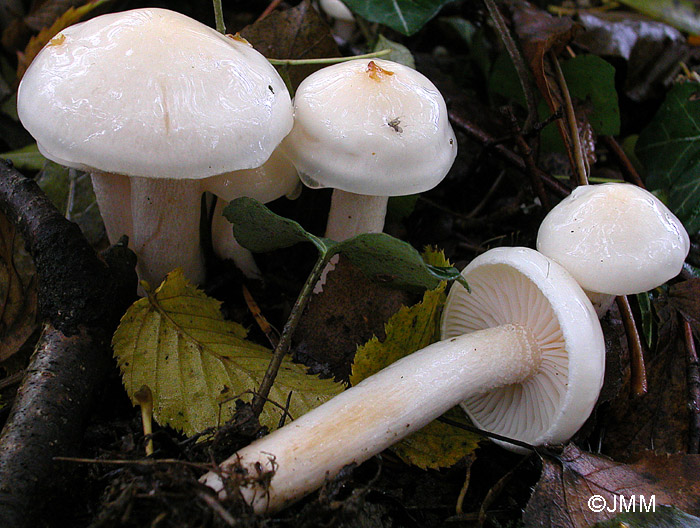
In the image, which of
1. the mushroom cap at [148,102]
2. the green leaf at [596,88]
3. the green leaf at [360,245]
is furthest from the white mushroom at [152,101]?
the green leaf at [596,88]

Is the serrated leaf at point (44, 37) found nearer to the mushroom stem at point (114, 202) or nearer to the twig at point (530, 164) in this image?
the mushroom stem at point (114, 202)

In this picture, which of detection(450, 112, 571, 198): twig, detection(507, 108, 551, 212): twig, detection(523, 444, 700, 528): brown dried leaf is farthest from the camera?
detection(450, 112, 571, 198): twig

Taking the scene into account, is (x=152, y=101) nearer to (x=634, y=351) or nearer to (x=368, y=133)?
(x=368, y=133)

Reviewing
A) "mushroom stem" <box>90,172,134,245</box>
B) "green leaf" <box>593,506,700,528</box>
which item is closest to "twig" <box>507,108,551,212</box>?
"green leaf" <box>593,506,700,528</box>

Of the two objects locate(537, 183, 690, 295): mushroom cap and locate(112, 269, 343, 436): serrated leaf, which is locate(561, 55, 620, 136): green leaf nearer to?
locate(537, 183, 690, 295): mushroom cap

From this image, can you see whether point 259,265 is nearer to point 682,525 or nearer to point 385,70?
point 385,70

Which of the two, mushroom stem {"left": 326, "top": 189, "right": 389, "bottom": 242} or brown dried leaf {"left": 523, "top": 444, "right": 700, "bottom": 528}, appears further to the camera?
mushroom stem {"left": 326, "top": 189, "right": 389, "bottom": 242}
